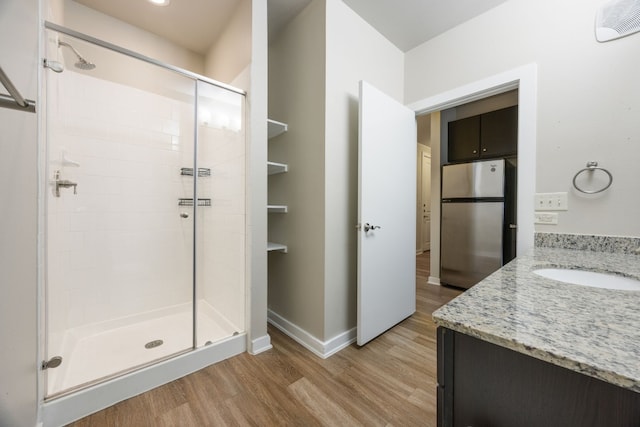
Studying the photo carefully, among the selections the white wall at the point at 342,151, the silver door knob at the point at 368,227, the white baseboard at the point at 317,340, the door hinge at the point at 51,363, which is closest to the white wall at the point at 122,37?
the white wall at the point at 342,151

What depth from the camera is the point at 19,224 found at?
0.97 metres

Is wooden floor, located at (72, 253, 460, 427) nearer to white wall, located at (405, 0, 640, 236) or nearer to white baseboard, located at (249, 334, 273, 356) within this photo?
white baseboard, located at (249, 334, 273, 356)

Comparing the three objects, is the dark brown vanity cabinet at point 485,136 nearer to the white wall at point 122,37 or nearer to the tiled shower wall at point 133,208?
the tiled shower wall at point 133,208

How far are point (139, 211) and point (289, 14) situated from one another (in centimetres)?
212

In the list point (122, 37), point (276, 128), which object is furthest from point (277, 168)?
point (122, 37)

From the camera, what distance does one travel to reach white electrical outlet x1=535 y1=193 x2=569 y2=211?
1587 millimetres

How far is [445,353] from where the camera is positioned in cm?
60

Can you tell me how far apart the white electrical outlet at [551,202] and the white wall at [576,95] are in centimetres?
4

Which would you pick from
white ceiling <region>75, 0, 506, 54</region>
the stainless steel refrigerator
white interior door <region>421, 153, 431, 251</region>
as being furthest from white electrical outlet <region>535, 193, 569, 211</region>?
white interior door <region>421, 153, 431, 251</region>

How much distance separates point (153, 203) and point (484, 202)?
3.52 m

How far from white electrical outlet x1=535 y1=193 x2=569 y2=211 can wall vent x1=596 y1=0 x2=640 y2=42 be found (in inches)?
36.2

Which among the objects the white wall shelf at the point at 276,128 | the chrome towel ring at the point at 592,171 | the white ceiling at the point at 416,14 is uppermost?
the white ceiling at the point at 416,14

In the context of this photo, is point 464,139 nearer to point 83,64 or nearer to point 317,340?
point 317,340

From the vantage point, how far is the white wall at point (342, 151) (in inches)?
70.7
